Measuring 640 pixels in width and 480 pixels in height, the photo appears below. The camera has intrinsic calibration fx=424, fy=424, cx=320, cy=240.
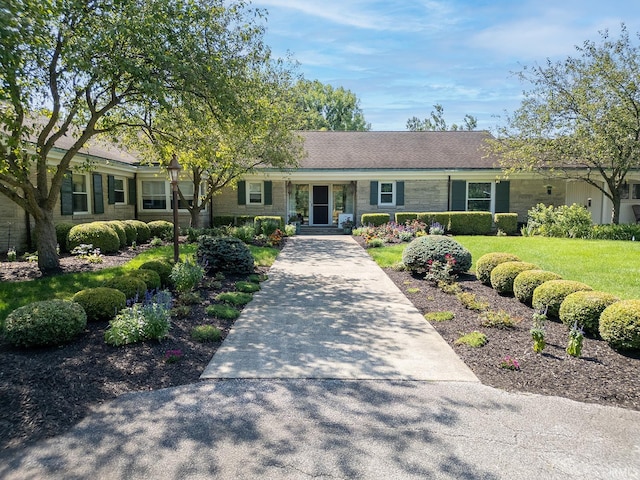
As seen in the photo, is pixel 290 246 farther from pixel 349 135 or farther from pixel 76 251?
pixel 349 135

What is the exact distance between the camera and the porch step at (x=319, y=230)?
19000 millimetres

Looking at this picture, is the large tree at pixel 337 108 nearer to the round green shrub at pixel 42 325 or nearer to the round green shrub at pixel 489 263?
the round green shrub at pixel 489 263

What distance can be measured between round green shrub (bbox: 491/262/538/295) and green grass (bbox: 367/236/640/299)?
129 cm

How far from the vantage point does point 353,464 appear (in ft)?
9.17

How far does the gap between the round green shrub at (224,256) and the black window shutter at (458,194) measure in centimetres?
1224

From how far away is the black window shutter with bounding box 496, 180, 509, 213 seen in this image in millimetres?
18906

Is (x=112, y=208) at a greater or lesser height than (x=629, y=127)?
lesser

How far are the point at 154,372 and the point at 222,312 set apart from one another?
205 cm

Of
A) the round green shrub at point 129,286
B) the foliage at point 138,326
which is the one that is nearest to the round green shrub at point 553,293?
the foliage at point 138,326

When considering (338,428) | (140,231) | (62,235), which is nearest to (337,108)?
(140,231)

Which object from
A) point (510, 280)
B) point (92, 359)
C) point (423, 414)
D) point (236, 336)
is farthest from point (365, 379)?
point (510, 280)

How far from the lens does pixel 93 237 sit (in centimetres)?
1098

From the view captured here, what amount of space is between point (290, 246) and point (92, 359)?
33.6 feet

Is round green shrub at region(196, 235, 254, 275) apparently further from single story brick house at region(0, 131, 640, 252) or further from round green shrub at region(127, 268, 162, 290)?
single story brick house at region(0, 131, 640, 252)
